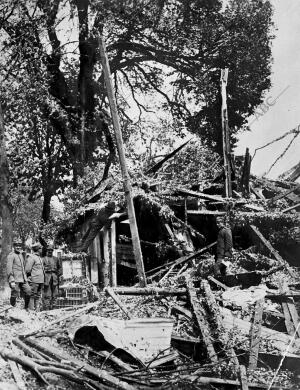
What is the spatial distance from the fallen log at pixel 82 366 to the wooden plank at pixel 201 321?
1.41 metres

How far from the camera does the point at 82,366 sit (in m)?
5.54

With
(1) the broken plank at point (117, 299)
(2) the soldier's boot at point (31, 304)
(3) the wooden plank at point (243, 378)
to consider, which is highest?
(1) the broken plank at point (117, 299)

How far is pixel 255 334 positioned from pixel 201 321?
895 mm

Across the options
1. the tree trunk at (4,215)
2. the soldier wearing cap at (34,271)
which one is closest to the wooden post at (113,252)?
the soldier wearing cap at (34,271)

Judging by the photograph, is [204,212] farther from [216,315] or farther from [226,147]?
[216,315]

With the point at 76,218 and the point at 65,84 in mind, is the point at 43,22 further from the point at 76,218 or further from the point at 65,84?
the point at 76,218

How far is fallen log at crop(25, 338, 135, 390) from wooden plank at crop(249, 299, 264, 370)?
1.90 metres

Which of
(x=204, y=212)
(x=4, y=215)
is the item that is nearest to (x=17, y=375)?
(x=204, y=212)

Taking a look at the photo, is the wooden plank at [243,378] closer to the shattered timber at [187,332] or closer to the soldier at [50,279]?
the shattered timber at [187,332]

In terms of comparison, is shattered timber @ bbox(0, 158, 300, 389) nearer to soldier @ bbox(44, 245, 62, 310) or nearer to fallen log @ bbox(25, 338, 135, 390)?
fallen log @ bbox(25, 338, 135, 390)

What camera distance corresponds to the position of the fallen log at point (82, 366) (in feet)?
17.6

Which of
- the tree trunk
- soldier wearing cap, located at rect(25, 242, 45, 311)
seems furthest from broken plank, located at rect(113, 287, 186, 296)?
the tree trunk

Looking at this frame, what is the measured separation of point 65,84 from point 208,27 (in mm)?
6765

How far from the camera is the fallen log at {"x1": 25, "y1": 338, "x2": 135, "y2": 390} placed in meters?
5.37
